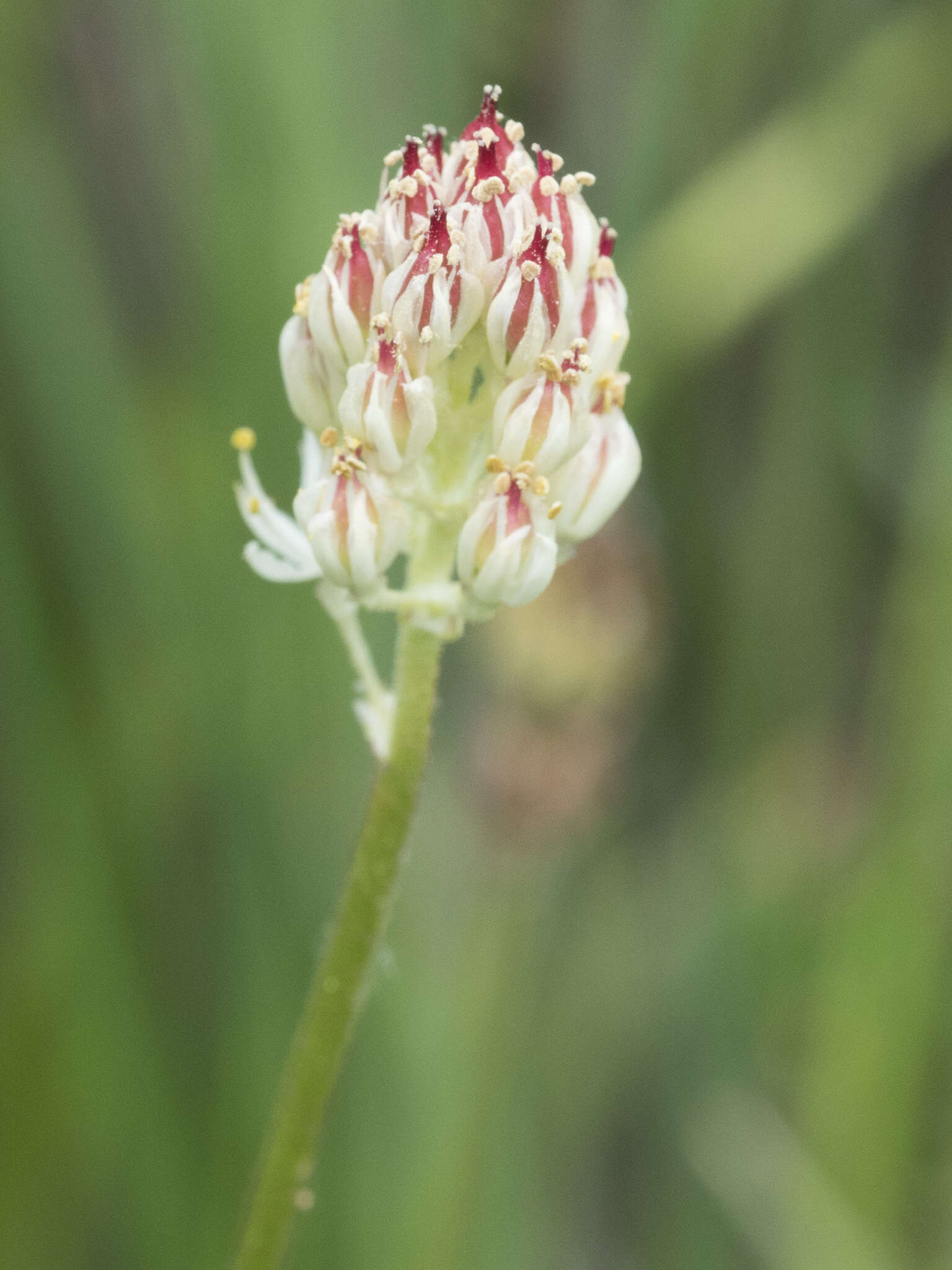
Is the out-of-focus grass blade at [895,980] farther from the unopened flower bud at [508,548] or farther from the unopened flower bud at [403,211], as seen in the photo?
the unopened flower bud at [403,211]

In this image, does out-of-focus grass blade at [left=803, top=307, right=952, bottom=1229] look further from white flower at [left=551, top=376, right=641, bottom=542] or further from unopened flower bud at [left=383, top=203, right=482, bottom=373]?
unopened flower bud at [left=383, top=203, right=482, bottom=373]

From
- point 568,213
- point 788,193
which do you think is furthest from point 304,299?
point 788,193

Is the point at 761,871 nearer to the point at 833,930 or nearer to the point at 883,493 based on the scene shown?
the point at 833,930

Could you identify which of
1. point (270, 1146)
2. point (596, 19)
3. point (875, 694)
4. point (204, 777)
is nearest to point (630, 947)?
point (875, 694)

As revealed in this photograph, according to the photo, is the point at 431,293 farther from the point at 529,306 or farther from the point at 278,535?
the point at 278,535

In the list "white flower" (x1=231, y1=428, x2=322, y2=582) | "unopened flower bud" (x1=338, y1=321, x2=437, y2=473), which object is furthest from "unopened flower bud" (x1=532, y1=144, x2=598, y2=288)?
"white flower" (x1=231, y1=428, x2=322, y2=582)

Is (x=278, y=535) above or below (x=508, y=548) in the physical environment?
above
